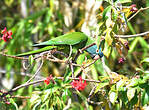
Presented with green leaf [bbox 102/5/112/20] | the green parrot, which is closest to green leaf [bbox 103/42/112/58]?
green leaf [bbox 102/5/112/20]

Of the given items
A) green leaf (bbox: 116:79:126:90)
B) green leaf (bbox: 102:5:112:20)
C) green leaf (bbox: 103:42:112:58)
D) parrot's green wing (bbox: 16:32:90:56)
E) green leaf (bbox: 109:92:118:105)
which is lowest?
green leaf (bbox: 109:92:118:105)

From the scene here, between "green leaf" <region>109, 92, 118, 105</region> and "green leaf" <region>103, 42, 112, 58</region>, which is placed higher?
"green leaf" <region>103, 42, 112, 58</region>

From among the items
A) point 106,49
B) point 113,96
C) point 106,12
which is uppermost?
point 106,12

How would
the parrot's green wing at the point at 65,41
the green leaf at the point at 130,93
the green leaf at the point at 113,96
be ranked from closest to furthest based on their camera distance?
1. the green leaf at the point at 130,93
2. the green leaf at the point at 113,96
3. the parrot's green wing at the point at 65,41

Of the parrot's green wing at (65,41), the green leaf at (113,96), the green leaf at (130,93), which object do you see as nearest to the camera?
the green leaf at (130,93)

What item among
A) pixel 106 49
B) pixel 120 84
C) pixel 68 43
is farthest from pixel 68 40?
pixel 120 84

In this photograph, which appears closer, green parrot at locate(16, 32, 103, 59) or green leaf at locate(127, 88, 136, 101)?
green leaf at locate(127, 88, 136, 101)

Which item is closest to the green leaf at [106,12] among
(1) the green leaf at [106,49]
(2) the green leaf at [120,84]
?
(1) the green leaf at [106,49]

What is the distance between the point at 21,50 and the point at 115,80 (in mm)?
2276

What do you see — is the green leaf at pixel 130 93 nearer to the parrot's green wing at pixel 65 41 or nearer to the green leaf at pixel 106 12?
the green leaf at pixel 106 12

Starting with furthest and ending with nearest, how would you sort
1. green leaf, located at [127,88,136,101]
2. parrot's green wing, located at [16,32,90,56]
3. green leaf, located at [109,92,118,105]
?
parrot's green wing, located at [16,32,90,56] → green leaf, located at [109,92,118,105] → green leaf, located at [127,88,136,101]

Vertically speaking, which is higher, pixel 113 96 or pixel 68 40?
pixel 68 40

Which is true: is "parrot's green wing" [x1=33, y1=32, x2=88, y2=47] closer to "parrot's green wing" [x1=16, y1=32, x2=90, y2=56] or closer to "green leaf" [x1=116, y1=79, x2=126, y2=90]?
"parrot's green wing" [x1=16, y1=32, x2=90, y2=56]

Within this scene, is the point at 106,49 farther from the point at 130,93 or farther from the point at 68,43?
the point at 68,43
